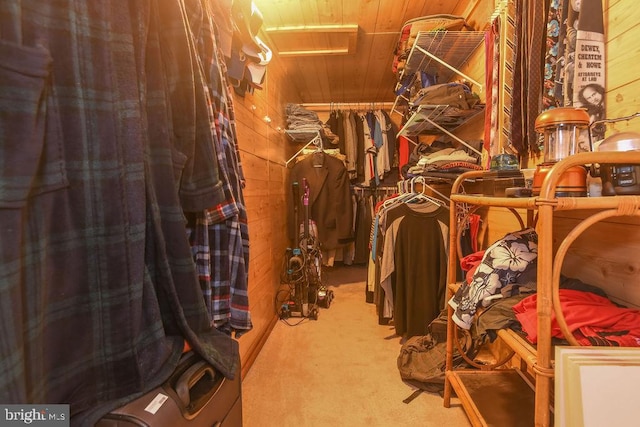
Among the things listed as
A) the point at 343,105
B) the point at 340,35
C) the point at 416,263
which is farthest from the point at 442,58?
the point at 343,105

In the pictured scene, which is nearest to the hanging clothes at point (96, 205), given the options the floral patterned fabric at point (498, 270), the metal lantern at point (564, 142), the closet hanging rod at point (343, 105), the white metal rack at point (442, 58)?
the floral patterned fabric at point (498, 270)

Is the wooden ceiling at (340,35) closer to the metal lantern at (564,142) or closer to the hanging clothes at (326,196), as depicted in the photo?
the hanging clothes at (326,196)

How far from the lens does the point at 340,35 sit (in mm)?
2443

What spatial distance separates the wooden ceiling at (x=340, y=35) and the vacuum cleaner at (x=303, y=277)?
1205mm

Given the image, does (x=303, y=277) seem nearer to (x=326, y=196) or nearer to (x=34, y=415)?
(x=326, y=196)

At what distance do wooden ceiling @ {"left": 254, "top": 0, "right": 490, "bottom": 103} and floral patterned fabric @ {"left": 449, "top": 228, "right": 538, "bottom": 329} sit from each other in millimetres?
1699

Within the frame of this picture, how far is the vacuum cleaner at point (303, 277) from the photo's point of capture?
8.48 ft

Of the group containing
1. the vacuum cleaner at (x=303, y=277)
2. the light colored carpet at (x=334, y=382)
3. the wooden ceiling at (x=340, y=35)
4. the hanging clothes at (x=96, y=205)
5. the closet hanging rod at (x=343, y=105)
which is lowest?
the light colored carpet at (x=334, y=382)

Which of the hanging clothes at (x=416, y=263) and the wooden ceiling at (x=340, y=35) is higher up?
the wooden ceiling at (x=340, y=35)

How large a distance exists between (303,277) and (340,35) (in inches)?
78.0

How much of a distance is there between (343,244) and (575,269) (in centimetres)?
234

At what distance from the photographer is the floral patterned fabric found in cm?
101

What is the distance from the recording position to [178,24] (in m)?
0.70

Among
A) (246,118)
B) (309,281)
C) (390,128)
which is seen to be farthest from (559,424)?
(390,128)
